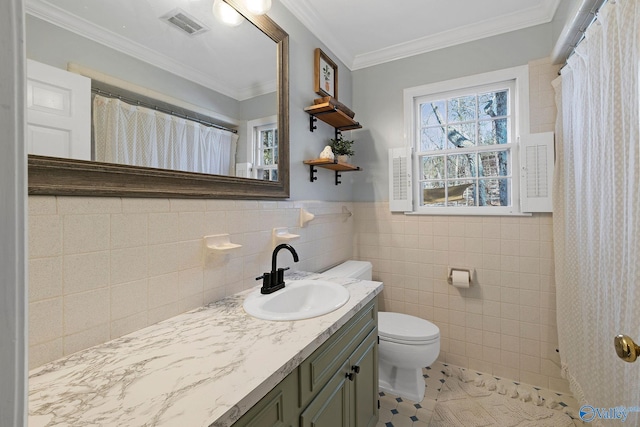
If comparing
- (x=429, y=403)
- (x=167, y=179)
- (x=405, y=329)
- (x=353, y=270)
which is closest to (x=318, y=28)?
(x=167, y=179)

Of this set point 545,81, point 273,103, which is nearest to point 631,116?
point 545,81

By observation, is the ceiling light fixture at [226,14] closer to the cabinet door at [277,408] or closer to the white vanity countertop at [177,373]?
the white vanity countertop at [177,373]

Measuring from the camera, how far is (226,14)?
1.33 m

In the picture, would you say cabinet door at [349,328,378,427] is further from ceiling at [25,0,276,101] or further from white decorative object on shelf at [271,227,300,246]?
ceiling at [25,0,276,101]

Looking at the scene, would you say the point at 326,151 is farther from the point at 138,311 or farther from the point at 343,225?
the point at 138,311

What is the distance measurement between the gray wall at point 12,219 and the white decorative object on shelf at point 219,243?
97cm

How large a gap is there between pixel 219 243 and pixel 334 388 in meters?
0.76

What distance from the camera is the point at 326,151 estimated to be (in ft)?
6.41

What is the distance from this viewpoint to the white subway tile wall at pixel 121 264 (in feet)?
2.52

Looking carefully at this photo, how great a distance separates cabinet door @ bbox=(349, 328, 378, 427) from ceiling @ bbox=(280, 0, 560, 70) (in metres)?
2.03

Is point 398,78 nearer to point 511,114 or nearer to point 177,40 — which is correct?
point 511,114

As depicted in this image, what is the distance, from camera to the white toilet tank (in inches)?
79.7

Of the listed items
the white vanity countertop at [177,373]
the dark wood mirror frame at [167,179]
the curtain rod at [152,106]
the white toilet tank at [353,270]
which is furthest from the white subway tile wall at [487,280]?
the curtain rod at [152,106]

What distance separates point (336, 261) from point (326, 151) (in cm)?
90
